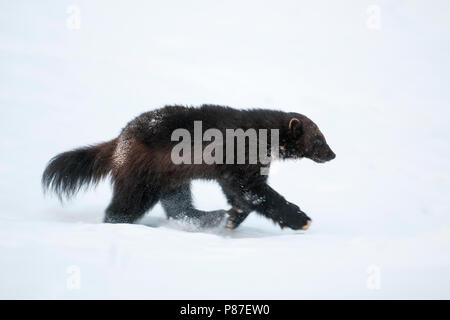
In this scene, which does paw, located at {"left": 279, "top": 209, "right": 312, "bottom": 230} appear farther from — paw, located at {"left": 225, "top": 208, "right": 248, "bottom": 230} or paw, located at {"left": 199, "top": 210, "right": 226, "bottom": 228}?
paw, located at {"left": 199, "top": 210, "right": 226, "bottom": 228}

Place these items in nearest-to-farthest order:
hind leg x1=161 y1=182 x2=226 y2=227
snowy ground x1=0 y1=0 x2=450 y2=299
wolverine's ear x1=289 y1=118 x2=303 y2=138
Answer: snowy ground x1=0 y1=0 x2=450 y2=299 → wolverine's ear x1=289 y1=118 x2=303 y2=138 → hind leg x1=161 y1=182 x2=226 y2=227

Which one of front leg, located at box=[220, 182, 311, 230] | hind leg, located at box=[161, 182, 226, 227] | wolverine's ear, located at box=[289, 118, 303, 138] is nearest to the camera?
front leg, located at box=[220, 182, 311, 230]

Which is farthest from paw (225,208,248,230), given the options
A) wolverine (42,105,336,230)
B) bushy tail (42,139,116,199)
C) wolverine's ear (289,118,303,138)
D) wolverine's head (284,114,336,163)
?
bushy tail (42,139,116,199)

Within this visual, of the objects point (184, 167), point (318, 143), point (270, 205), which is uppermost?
point (318, 143)

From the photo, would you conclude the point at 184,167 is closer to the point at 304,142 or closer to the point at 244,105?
the point at 304,142

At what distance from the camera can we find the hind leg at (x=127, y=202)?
5.45 meters

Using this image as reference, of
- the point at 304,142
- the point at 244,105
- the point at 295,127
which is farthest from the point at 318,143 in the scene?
the point at 244,105

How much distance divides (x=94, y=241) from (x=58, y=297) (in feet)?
3.44

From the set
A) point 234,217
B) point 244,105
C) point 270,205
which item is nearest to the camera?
point 270,205

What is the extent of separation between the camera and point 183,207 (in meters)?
5.86

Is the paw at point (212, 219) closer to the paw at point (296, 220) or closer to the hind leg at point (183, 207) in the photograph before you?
the hind leg at point (183, 207)

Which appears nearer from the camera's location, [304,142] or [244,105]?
[304,142]

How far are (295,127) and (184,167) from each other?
1.09 m

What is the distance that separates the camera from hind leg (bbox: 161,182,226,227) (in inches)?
226
